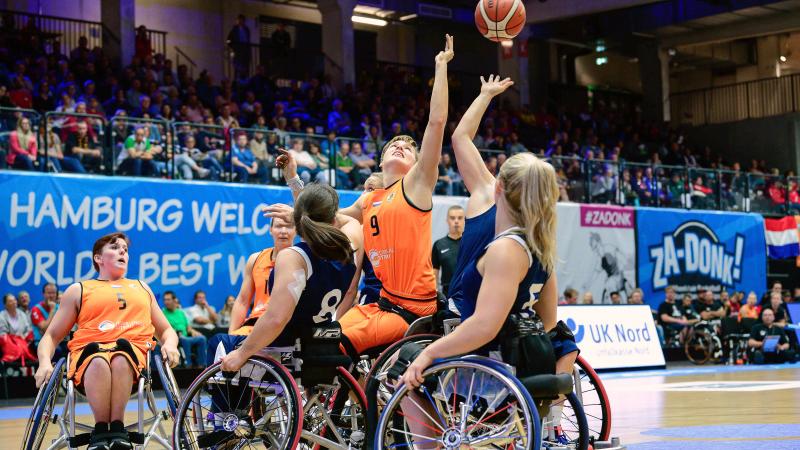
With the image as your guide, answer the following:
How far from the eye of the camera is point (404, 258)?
5.29 metres

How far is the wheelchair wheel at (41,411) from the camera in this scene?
5.00 metres

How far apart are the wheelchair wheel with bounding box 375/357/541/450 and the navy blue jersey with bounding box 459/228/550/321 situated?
0.29 m

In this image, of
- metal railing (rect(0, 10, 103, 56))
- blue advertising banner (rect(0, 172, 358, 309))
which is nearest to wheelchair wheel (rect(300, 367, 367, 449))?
blue advertising banner (rect(0, 172, 358, 309))

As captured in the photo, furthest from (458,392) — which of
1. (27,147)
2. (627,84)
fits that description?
(627,84)

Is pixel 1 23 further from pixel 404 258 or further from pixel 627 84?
pixel 627 84

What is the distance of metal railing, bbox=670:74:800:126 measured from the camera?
93.1 ft

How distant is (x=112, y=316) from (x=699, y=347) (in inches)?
538

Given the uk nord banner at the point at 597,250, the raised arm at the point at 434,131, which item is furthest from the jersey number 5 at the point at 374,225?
the uk nord banner at the point at 597,250

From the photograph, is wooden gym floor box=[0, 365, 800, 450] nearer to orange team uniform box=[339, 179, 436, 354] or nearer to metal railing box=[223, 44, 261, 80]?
orange team uniform box=[339, 179, 436, 354]

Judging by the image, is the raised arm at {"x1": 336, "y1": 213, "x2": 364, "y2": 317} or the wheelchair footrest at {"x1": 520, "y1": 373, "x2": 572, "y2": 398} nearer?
→ the wheelchair footrest at {"x1": 520, "y1": 373, "x2": 572, "y2": 398}

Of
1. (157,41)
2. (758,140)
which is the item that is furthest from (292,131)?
(758,140)

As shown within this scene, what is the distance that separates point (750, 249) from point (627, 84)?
462 inches

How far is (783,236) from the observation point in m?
21.0

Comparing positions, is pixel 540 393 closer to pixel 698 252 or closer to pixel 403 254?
pixel 403 254
